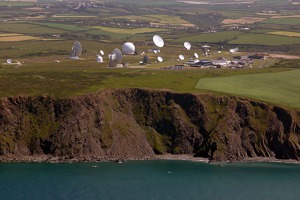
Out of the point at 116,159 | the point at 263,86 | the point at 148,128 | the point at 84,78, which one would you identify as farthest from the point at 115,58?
the point at 116,159

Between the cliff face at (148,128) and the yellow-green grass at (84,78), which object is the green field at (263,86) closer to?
the yellow-green grass at (84,78)

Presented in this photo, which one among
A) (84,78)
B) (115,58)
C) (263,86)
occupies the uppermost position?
(84,78)

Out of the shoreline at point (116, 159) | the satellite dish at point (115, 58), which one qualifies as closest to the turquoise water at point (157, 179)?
the shoreline at point (116, 159)

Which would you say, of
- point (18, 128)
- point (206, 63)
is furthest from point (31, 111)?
point (206, 63)

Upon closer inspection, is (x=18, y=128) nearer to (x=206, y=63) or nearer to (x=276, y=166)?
(x=276, y=166)

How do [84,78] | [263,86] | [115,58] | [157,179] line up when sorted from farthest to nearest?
[115,58] → [84,78] → [263,86] → [157,179]

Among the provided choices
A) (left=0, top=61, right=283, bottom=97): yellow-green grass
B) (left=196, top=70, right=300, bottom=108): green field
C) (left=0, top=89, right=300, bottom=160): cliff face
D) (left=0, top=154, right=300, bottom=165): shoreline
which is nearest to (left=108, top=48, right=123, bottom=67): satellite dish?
(left=0, top=61, right=283, bottom=97): yellow-green grass

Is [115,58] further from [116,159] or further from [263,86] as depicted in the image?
[116,159]

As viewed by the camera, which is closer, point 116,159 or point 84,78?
point 116,159
